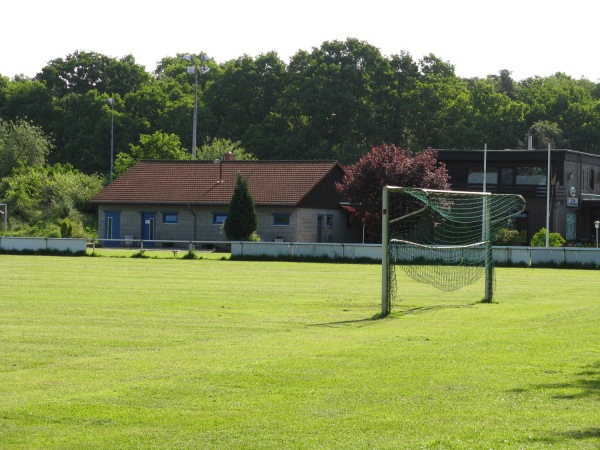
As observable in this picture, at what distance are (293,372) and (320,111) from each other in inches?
3504

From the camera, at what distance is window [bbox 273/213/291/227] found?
63291 mm

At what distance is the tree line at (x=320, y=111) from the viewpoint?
99.9 metres

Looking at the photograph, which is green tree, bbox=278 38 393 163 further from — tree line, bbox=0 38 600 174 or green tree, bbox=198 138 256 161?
green tree, bbox=198 138 256 161

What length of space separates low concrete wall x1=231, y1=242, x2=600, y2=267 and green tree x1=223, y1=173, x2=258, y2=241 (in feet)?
22.6

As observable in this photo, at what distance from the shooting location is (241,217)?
54469mm

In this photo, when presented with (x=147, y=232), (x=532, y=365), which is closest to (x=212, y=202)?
(x=147, y=232)

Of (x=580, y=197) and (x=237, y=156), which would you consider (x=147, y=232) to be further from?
(x=580, y=197)

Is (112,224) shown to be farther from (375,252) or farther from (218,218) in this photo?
(375,252)

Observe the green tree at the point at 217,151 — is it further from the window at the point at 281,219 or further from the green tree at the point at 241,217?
the green tree at the point at 241,217

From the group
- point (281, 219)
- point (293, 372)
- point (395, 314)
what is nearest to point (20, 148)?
point (281, 219)

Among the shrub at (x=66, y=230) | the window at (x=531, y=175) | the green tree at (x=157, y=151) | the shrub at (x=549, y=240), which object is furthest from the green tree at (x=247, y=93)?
Answer: the shrub at (x=549, y=240)

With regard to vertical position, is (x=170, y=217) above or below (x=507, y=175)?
below

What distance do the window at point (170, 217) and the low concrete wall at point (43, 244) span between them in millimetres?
16229

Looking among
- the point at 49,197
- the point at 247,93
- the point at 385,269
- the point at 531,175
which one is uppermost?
the point at 247,93
